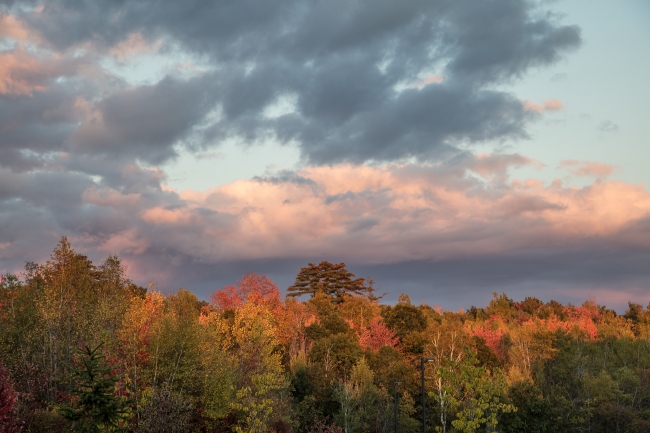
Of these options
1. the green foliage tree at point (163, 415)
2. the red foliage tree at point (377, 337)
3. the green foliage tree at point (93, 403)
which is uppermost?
the red foliage tree at point (377, 337)

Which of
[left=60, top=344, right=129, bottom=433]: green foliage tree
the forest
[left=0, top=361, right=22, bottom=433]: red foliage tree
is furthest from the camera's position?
the forest

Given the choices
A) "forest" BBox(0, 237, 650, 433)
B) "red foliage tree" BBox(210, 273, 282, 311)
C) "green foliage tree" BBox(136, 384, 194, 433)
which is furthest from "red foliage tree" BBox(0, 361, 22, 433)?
"red foliage tree" BBox(210, 273, 282, 311)

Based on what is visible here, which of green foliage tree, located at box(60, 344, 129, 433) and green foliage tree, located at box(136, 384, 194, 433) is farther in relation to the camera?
green foliage tree, located at box(136, 384, 194, 433)

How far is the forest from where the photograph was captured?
114 ft

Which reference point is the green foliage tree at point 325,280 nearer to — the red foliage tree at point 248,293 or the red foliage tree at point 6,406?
the red foliage tree at point 248,293

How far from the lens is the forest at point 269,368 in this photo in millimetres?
34656

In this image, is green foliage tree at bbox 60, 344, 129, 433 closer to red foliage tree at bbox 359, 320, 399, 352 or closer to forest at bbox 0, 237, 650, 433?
forest at bbox 0, 237, 650, 433

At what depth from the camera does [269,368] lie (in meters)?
54.8

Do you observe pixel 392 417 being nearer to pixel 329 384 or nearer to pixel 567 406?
pixel 329 384

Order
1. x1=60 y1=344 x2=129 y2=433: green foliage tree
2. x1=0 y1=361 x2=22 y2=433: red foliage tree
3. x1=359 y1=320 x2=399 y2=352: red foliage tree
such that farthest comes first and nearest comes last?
x1=359 y1=320 x2=399 y2=352: red foliage tree, x1=0 y1=361 x2=22 y2=433: red foliage tree, x1=60 y1=344 x2=129 y2=433: green foliage tree

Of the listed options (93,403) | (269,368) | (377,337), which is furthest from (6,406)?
(377,337)

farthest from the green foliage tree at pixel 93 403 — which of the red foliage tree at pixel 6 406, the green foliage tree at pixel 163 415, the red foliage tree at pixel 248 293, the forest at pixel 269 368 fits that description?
the red foliage tree at pixel 248 293

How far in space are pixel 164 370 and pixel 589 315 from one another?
417ft

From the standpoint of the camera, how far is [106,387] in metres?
25.7
